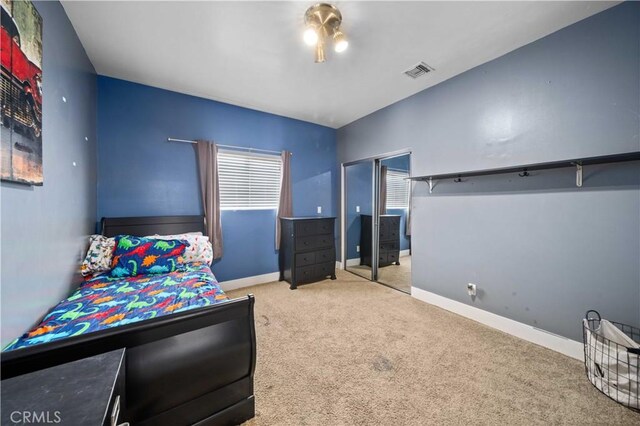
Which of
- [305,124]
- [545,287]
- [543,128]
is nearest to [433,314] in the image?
[545,287]

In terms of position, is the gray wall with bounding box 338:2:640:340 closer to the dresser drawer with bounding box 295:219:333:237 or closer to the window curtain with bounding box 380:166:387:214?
the dresser drawer with bounding box 295:219:333:237

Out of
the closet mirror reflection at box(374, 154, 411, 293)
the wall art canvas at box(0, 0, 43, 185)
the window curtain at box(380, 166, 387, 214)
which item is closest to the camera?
the wall art canvas at box(0, 0, 43, 185)

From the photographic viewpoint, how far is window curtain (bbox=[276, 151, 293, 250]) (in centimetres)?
368

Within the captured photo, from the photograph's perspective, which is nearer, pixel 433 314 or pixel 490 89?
pixel 490 89

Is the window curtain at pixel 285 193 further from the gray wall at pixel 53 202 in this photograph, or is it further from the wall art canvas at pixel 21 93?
the wall art canvas at pixel 21 93

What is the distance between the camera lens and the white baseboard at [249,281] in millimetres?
3309

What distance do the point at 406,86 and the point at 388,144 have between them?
30.9 inches

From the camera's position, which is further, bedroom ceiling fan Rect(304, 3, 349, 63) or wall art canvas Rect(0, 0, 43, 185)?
bedroom ceiling fan Rect(304, 3, 349, 63)

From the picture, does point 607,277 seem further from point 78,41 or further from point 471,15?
point 78,41

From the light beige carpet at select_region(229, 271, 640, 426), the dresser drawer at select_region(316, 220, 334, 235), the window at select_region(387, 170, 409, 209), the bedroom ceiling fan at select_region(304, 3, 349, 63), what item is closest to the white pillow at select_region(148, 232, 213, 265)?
the light beige carpet at select_region(229, 271, 640, 426)

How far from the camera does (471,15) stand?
178 centimetres

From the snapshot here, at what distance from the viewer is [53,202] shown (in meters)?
1.52

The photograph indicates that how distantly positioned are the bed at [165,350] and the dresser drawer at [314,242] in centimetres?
189

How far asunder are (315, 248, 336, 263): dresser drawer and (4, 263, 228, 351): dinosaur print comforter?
1.80 metres
